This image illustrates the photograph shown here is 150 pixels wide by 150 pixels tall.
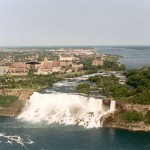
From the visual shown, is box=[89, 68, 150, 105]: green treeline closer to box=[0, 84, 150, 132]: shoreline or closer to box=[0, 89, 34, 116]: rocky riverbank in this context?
box=[0, 84, 150, 132]: shoreline

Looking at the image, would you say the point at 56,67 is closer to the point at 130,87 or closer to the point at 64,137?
the point at 130,87

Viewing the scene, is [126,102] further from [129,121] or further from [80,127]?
[80,127]

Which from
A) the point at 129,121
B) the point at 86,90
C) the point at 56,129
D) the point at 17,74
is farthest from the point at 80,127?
the point at 17,74

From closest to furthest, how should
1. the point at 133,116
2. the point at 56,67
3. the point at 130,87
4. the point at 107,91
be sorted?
the point at 133,116, the point at 107,91, the point at 130,87, the point at 56,67

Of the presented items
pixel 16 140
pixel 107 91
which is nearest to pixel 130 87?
pixel 107 91

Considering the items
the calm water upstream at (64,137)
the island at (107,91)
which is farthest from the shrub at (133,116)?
the calm water upstream at (64,137)
